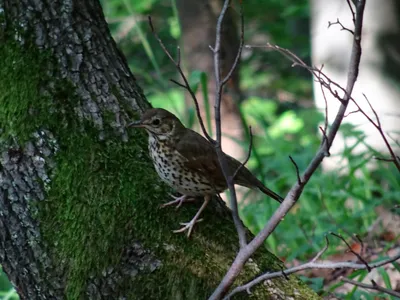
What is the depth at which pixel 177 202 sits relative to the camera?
2.83m

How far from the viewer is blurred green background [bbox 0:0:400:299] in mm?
4523

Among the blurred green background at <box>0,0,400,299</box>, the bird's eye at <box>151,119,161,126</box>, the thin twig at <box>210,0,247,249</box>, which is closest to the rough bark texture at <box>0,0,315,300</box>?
the bird's eye at <box>151,119,161,126</box>

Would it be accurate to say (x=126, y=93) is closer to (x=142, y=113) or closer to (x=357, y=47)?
(x=142, y=113)

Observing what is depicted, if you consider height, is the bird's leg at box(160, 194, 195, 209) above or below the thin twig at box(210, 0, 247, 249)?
below

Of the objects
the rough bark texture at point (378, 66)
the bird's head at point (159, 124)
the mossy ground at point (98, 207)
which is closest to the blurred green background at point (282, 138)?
the rough bark texture at point (378, 66)

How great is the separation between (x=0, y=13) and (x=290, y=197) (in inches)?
62.5

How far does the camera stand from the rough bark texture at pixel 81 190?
2596 millimetres

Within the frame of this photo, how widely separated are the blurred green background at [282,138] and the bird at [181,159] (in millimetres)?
763

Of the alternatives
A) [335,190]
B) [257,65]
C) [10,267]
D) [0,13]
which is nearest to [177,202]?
[10,267]

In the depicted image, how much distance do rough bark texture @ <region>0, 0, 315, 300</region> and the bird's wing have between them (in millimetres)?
146

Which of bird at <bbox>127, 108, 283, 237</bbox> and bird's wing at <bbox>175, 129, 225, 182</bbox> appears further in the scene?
bird's wing at <bbox>175, 129, 225, 182</bbox>

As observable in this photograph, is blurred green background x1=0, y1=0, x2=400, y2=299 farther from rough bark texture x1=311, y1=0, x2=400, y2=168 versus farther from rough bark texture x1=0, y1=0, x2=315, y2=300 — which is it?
rough bark texture x1=0, y1=0, x2=315, y2=300

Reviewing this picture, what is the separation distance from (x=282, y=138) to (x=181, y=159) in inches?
154

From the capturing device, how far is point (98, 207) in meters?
2.71
